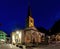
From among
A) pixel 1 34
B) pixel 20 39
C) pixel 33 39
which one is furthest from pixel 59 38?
pixel 1 34

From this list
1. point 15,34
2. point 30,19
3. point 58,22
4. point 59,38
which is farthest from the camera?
point 58,22

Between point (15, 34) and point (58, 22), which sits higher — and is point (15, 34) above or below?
below

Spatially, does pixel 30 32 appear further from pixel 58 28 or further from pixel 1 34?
pixel 58 28

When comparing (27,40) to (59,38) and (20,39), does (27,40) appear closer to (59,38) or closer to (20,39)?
(20,39)

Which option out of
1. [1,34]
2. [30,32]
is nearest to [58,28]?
[30,32]

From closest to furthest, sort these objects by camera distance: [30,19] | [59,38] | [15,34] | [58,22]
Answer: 1. [59,38]
2. [15,34]
3. [30,19]
4. [58,22]

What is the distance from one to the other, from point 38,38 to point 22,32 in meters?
7.31

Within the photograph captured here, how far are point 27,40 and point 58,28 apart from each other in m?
17.6

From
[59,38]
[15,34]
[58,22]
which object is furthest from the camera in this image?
[58,22]

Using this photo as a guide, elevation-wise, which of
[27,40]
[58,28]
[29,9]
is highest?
[29,9]

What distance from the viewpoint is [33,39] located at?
6138 centimetres

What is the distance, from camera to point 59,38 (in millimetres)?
59625

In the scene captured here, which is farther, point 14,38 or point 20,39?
point 14,38

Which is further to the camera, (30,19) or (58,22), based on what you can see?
(58,22)
